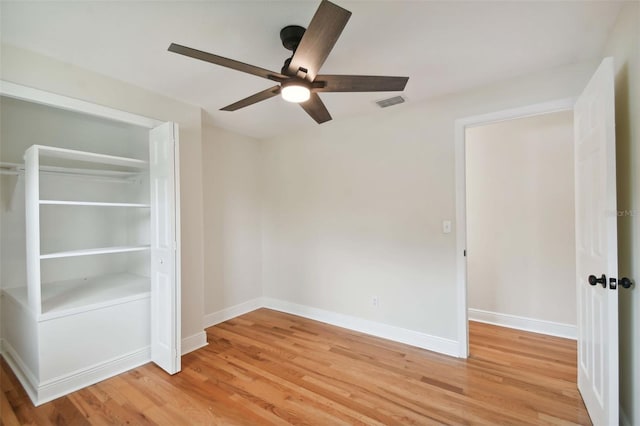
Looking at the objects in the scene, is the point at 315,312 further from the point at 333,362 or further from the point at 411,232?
the point at 411,232

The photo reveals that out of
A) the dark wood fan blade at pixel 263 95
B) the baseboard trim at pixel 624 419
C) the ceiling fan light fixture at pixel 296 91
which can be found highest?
the dark wood fan blade at pixel 263 95

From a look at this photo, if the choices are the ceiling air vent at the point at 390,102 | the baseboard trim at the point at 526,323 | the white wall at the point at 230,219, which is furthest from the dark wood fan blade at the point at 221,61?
the baseboard trim at the point at 526,323

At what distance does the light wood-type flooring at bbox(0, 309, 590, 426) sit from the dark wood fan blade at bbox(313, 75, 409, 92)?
212 centimetres

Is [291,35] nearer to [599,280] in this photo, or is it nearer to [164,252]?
[164,252]

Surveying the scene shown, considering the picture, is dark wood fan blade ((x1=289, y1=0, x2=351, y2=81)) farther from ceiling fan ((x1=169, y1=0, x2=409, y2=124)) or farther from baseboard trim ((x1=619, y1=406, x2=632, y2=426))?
baseboard trim ((x1=619, y1=406, x2=632, y2=426))

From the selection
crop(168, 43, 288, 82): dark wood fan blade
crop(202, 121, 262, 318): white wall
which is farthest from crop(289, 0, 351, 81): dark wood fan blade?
crop(202, 121, 262, 318): white wall

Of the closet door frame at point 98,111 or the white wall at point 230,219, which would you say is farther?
the white wall at point 230,219

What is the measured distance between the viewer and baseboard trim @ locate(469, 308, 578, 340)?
122 inches

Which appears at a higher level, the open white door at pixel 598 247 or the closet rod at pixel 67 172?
the closet rod at pixel 67 172

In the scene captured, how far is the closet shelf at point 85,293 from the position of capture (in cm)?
229

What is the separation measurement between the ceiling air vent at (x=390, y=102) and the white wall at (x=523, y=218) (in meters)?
1.37

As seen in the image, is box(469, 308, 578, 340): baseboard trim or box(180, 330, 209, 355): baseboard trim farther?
box(469, 308, 578, 340): baseboard trim

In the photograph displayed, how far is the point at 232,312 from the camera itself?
12.6 ft

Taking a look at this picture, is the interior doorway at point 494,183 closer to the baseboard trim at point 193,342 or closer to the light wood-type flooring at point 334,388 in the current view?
the light wood-type flooring at point 334,388
